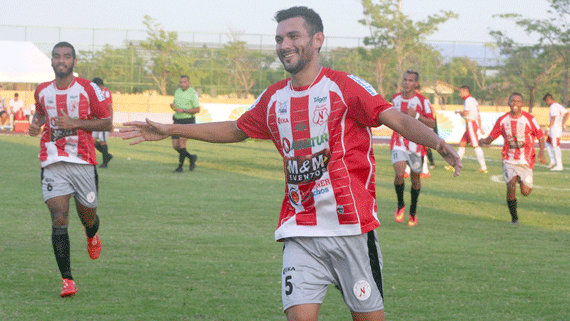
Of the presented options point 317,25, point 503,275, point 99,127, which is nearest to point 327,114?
point 317,25

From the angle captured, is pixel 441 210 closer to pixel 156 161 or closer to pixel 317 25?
pixel 317 25

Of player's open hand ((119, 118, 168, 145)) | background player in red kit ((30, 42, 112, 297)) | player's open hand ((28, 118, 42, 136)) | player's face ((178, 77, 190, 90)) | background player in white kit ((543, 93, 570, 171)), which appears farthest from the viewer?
background player in white kit ((543, 93, 570, 171))

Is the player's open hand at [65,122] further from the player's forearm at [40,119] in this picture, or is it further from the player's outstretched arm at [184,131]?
the player's outstretched arm at [184,131]

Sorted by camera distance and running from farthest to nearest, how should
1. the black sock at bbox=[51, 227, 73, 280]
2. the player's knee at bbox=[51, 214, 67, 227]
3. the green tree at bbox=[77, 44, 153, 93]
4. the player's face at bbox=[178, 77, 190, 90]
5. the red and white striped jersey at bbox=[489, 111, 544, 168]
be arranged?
the green tree at bbox=[77, 44, 153, 93]
the player's face at bbox=[178, 77, 190, 90]
the red and white striped jersey at bbox=[489, 111, 544, 168]
the player's knee at bbox=[51, 214, 67, 227]
the black sock at bbox=[51, 227, 73, 280]

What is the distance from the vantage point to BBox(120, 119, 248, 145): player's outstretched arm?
4172mm

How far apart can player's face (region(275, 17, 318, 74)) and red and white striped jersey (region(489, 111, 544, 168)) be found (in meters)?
7.11

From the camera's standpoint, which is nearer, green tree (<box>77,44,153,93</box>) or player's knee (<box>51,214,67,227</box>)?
player's knee (<box>51,214,67,227</box>)

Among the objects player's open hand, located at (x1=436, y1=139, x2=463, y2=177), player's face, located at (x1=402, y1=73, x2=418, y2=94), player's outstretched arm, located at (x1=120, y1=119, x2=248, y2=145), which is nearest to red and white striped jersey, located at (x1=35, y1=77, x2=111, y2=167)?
player's outstretched arm, located at (x1=120, y1=119, x2=248, y2=145)

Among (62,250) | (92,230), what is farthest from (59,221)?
(92,230)

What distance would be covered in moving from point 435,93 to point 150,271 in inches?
1975

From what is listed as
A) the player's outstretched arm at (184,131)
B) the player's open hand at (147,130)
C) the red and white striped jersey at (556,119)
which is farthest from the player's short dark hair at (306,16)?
the red and white striped jersey at (556,119)

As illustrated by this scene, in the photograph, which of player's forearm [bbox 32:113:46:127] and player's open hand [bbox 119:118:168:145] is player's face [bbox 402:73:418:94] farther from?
player's open hand [bbox 119:118:168:145]

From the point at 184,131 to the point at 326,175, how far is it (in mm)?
948

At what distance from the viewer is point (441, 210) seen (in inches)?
461
